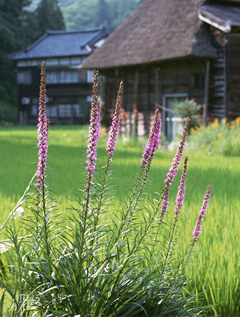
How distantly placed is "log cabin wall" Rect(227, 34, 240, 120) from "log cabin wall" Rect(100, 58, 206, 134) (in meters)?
0.98

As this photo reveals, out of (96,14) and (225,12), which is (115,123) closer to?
(225,12)

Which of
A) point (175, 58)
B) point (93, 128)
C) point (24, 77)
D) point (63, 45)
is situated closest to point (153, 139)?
point (93, 128)

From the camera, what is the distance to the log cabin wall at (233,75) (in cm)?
1267

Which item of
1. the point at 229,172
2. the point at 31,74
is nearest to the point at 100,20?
the point at 31,74

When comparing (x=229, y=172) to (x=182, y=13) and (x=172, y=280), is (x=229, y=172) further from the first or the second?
(x=182, y=13)

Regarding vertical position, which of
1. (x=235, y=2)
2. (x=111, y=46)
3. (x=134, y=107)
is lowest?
(x=134, y=107)

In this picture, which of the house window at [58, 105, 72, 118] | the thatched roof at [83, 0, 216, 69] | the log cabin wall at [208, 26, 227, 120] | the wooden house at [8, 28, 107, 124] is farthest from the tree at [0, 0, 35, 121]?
the log cabin wall at [208, 26, 227, 120]

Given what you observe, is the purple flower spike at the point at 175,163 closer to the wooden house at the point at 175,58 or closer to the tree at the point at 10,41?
the wooden house at the point at 175,58

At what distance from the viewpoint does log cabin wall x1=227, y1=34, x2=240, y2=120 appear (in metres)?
12.7

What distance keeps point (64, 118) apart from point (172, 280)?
3922 centimetres

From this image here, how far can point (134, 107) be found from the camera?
16188 mm

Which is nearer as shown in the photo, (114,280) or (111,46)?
(114,280)

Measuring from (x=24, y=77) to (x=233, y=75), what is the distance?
31028 mm

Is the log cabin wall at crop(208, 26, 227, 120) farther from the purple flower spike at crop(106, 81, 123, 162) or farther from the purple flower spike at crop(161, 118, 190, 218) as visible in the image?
the purple flower spike at crop(106, 81, 123, 162)
